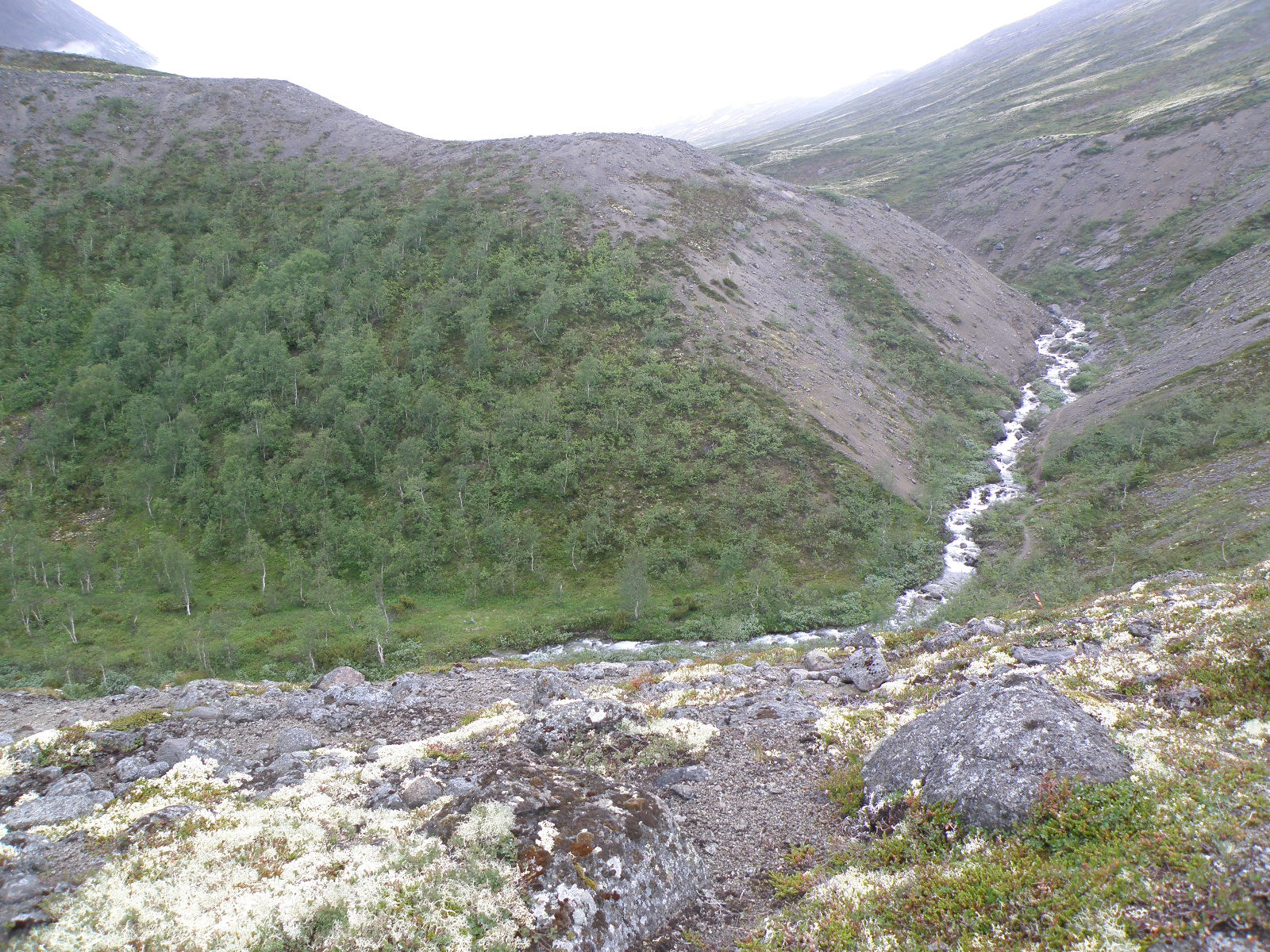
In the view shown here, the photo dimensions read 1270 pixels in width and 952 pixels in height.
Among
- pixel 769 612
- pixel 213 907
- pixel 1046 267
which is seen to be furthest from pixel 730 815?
pixel 1046 267

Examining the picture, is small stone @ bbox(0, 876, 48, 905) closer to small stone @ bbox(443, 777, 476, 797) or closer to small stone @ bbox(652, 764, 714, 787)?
small stone @ bbox(443, 777, 476, 797)

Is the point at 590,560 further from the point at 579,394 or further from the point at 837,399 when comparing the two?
the point at 837,399

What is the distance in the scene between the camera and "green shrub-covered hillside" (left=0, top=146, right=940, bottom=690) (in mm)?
49562

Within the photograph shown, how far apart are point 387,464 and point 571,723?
2032 inches

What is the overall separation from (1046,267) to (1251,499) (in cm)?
9305

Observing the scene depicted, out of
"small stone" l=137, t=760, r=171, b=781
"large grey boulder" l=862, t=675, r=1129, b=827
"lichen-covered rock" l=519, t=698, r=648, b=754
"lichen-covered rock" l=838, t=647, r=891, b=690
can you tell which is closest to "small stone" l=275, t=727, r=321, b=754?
"small stone" l=137, t=760, r=171, b=781

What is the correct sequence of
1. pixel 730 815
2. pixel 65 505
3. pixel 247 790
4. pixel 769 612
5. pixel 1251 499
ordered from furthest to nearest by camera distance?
pixel 65 505 → pixel 769 612 → pixel 1251 499 → pixel 247 790 → pixel 730 815

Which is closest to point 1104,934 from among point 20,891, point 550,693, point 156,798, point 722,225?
point 550,693

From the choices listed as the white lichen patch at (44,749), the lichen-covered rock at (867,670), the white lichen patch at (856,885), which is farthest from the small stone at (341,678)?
the white lichen patch at (856,885)

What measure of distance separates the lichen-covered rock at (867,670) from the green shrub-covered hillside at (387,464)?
71.8 feet

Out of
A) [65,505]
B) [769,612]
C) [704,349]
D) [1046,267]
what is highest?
[1046,267]

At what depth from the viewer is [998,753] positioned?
9.88 meters

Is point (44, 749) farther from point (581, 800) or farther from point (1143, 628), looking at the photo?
point (1143, 628)

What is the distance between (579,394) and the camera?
2469 inches
